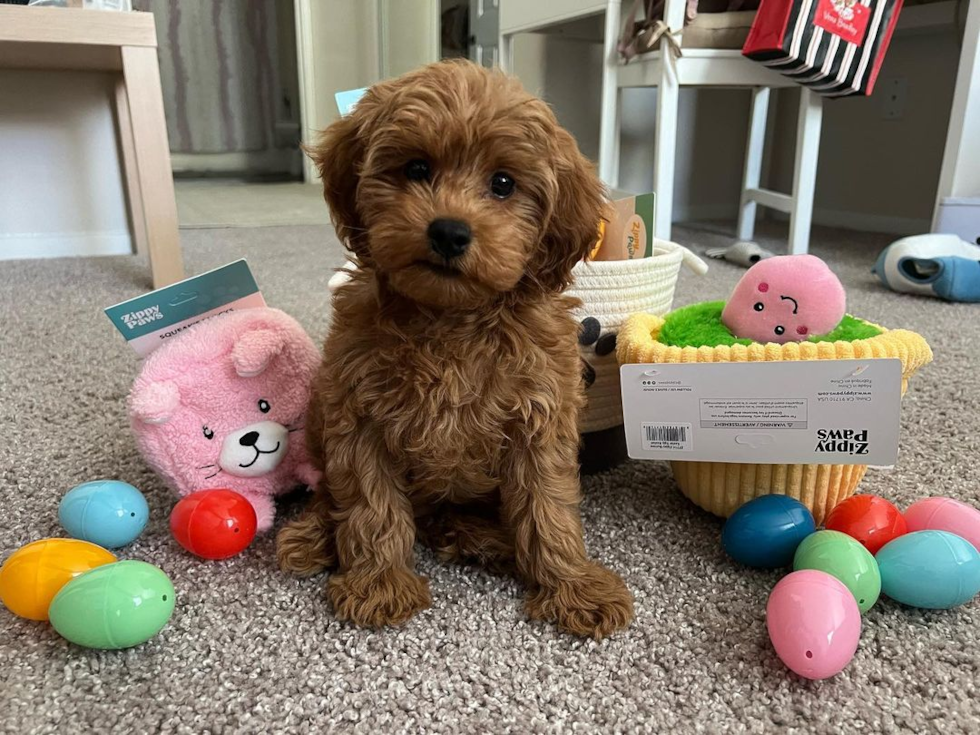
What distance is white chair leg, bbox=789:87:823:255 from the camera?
7.63 ft

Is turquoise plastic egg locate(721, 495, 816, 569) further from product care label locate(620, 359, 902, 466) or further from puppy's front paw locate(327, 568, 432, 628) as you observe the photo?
puppy's front paw locate(327, 568, 432, 628)

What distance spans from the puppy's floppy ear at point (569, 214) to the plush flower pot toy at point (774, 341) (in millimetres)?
175

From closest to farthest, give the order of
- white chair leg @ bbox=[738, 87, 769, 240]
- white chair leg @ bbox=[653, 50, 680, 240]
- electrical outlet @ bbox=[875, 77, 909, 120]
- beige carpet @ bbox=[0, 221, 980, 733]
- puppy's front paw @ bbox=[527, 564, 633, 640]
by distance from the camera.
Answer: beige carpet @ bbox=[0, 221, 980, 733], puppy's front paw @ bbox=[527, 564, 633, 640], white chair leg @ bbox=[653, 50, 680, 240], white chair leg @ bbox=[738, 87, 769, 240], electrical outlet @ bbox=[875, 77, 909, 120]

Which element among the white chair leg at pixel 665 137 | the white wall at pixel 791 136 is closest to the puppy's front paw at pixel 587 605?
the white chair leg at pixel 665 137

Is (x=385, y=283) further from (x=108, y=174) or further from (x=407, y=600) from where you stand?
(x=108, y=174)

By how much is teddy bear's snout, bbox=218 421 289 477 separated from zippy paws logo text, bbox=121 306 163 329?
20cm

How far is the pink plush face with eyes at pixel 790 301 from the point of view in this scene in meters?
0.92

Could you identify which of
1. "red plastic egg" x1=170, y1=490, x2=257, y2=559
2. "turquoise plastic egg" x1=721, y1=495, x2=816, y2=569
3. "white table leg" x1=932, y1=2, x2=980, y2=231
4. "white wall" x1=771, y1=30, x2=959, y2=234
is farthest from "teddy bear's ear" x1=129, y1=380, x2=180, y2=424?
"white wall" x1=771, y1=30, x2=959, y2=234

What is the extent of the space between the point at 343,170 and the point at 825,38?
1708 mm

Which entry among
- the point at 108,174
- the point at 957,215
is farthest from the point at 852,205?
the point at 108,174

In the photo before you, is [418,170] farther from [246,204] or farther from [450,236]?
[246,204]

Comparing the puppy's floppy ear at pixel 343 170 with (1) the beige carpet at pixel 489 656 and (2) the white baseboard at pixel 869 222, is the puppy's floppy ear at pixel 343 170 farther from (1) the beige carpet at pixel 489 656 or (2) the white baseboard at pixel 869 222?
(2) the white baseboard at pixel 869 222

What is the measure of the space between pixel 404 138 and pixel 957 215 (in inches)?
86.0

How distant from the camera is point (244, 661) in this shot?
0.74m
